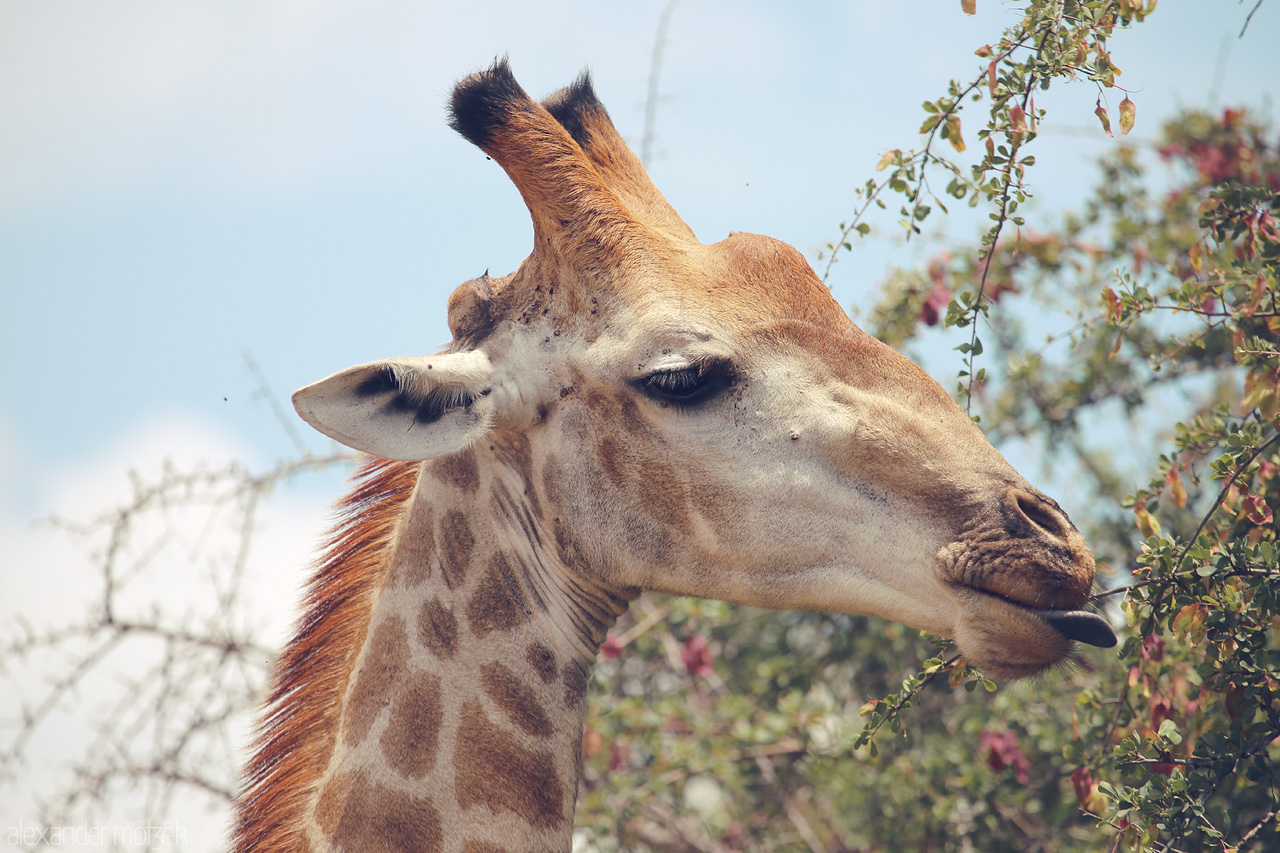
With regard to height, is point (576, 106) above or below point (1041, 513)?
above

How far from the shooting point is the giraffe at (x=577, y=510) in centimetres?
258

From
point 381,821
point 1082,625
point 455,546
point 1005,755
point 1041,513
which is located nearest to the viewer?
point 1082,625

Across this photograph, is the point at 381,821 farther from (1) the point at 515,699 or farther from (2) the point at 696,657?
(2) the point at 696,657

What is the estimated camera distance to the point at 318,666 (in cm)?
303

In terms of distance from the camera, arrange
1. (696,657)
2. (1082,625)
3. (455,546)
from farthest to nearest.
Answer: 1. (696,657)
2. (455,546)
3. (1082,625)

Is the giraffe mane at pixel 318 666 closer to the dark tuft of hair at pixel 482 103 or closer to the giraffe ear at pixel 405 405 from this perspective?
the giraffe ear at pixel 405 405

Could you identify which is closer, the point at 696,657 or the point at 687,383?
the point at 687,383

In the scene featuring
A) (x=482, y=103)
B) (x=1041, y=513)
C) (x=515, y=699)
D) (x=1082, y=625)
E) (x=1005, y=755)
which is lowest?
(x=1005, y=755)

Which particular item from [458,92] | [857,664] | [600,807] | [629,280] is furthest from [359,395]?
[857,664]

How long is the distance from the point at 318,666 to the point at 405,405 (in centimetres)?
88

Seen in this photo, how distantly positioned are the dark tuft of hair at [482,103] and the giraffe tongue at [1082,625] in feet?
6.62

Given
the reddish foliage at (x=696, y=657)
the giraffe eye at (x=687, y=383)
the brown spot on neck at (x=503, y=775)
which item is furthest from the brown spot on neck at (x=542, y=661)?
the reddish foliage at (x=696, y=657)

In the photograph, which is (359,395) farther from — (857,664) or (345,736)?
(857,664)

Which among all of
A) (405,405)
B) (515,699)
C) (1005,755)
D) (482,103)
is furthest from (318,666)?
(1005,755)
